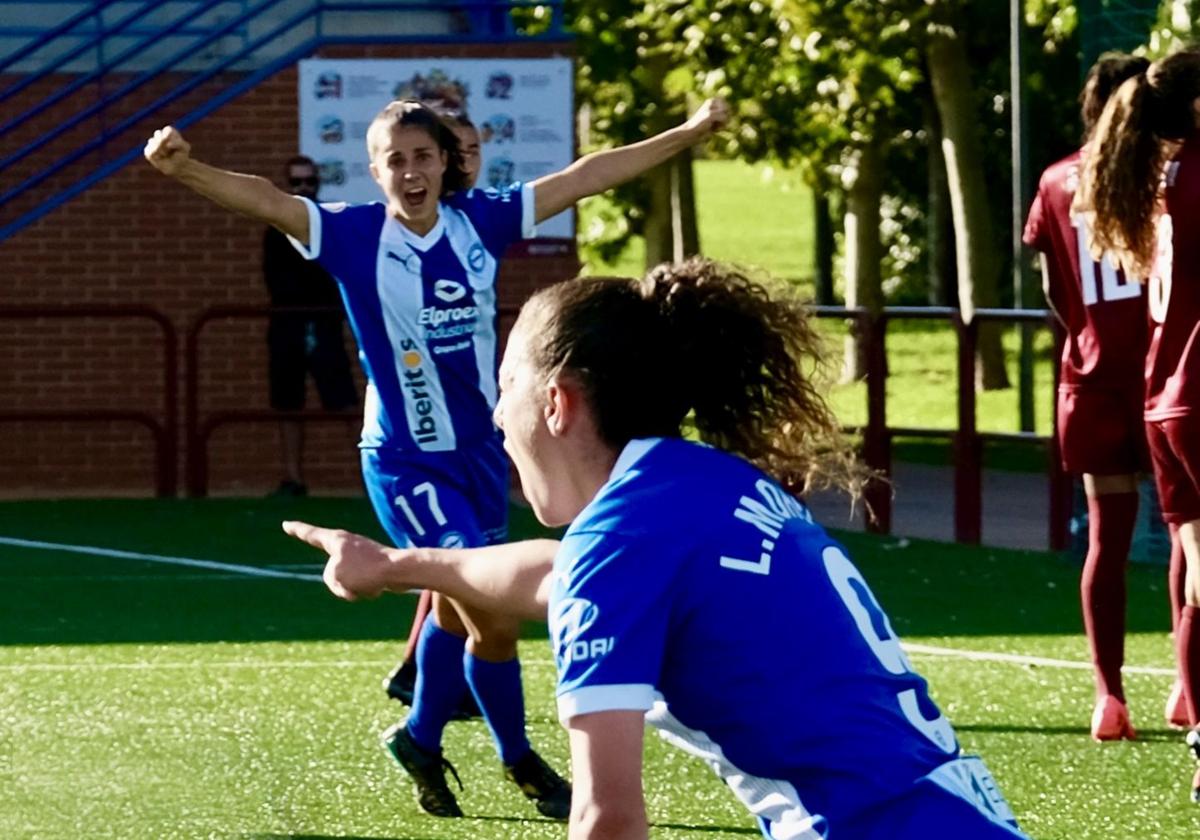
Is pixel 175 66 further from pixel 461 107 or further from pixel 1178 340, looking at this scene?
pixel 1178 340

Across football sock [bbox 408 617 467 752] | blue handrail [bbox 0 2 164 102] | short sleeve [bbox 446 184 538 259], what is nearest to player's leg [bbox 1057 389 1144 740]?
short sleeve [bbox 446 184 538 259]

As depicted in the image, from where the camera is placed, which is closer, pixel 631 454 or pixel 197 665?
pixel 631 454

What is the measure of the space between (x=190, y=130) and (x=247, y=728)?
33.8 ft

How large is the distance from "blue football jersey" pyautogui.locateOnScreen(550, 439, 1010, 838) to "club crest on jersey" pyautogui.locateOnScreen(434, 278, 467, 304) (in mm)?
3997

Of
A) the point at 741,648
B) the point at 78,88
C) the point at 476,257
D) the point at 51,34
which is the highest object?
the point at 51,34

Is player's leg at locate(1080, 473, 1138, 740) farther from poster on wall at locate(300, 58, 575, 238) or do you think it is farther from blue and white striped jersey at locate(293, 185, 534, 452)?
poster on wall at locate(300, 58, 575, 238)

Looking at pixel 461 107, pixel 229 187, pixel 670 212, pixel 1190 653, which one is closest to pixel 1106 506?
pixel 1190 653

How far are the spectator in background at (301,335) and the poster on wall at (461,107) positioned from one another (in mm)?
978

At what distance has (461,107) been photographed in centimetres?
1767

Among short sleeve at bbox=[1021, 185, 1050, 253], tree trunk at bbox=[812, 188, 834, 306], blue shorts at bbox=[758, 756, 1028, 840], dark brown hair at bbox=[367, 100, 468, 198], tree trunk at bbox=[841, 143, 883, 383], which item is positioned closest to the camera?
blue shorts at bbox=[758, 756, 1028, 840]

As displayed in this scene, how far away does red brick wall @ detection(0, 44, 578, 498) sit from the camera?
17516 millimetres

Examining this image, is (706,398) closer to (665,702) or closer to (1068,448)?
(665,702)

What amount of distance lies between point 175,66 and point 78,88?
855 millimetres

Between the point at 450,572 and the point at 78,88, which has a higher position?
the point at 78,88
